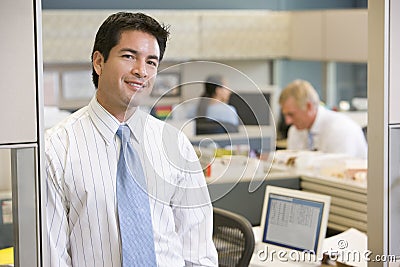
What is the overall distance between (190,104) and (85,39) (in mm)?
3635

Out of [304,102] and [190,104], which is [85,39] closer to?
[304,102]

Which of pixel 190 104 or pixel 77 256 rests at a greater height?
pixel 190 104

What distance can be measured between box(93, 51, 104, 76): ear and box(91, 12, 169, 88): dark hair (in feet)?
0.03

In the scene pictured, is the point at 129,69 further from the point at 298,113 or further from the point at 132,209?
the point at 298,113

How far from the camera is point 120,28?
1.85 meters

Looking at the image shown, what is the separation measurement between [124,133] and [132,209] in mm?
196

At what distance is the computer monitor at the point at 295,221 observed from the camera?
2.86m

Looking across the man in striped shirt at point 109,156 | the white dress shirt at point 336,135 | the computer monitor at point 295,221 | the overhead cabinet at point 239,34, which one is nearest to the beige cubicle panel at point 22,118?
the man in striped shirt at point 109,156

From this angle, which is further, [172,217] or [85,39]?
[85,39]

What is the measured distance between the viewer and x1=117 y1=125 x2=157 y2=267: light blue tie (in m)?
1.89

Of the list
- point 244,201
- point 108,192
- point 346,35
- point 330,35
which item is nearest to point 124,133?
point 108,192

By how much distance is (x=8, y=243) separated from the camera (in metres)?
1.77

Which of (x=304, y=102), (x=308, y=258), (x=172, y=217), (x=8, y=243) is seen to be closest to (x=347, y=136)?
(x=304, y=102)

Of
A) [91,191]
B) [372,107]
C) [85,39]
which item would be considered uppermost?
[85,39]
